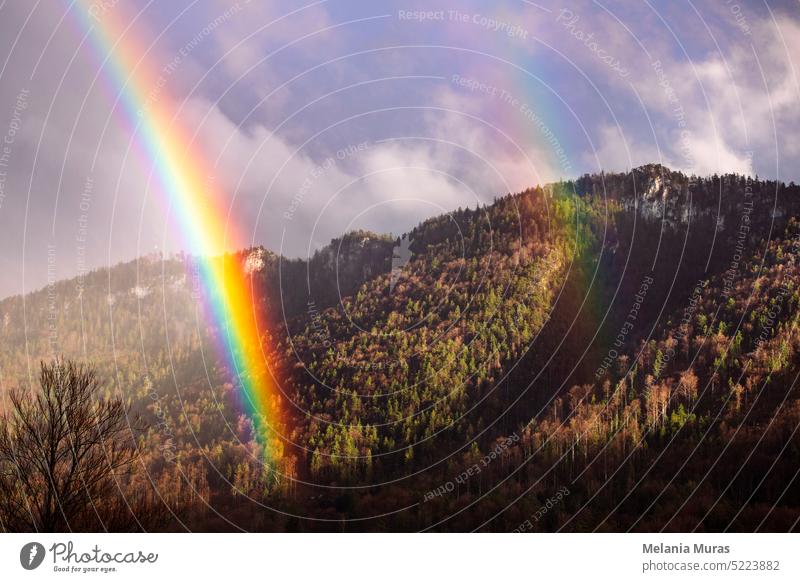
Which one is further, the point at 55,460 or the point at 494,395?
the point at 494,395

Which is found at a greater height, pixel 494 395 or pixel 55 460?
pixel 55 460

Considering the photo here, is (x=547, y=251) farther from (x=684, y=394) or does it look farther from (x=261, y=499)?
(x=261, y=499)

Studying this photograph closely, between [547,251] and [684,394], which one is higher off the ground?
[547,251]

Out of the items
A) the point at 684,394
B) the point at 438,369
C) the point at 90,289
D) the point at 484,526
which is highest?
the point at 90,289

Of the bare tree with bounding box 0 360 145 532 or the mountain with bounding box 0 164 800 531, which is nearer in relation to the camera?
the bare tree with bounding box 0 360 145 532

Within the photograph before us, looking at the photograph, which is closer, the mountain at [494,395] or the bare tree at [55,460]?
the bare tree at [55,460]

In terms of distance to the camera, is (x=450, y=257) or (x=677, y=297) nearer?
(x=450, y=257)
